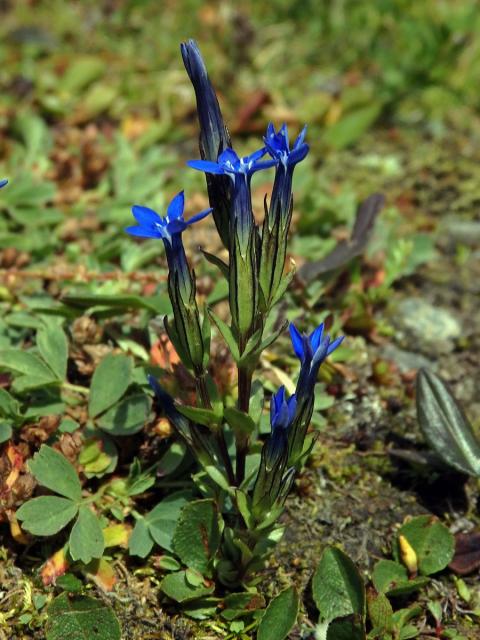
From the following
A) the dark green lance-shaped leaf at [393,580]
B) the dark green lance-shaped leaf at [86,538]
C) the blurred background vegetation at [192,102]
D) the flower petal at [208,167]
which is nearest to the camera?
the flower petal at [208,167]

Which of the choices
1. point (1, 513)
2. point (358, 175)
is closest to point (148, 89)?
point (358, 175)

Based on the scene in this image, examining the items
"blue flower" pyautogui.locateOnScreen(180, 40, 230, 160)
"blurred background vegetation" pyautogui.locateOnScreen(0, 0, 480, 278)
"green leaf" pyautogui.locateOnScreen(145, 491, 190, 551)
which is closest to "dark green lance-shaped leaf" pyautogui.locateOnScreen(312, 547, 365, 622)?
"green leaf" pyautogui.locateOnScreen(145, 491, 190, 551)

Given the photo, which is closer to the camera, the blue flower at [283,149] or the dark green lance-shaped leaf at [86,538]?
the blue flower at [283,149]

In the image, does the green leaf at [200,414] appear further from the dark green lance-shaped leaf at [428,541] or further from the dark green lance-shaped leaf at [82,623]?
the dark green lance-shaped leaf at [428,541]

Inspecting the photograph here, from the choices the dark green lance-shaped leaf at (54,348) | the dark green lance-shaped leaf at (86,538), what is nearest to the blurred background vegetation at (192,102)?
the dark green lance-shaped leaf at (54,348)

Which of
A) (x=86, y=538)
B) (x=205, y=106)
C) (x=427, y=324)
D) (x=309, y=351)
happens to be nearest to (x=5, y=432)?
(x=86, y=538)

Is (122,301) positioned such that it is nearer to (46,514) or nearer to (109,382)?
(109,382)

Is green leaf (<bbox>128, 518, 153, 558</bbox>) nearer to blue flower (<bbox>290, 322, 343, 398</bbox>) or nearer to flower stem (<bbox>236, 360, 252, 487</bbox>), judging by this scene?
flower stem (<bbox>236, 360, 252, 487</bbox>)
